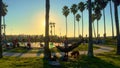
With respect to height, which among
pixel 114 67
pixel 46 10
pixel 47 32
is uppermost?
pixel 46 10

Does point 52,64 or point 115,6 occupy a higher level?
point 115,6

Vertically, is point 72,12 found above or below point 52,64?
above

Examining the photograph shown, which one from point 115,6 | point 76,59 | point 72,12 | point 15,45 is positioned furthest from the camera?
point 72,12

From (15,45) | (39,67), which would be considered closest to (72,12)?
(15,45)

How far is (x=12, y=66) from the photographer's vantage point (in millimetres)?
22062

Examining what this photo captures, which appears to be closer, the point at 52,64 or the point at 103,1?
the point at 52,64

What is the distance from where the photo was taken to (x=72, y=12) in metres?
121

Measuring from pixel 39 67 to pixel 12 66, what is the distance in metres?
2.10

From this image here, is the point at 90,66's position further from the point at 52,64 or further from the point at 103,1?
the point at 103,1

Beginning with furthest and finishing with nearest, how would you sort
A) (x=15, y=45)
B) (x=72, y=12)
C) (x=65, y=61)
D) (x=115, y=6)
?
(x=72, y=12)
(x=15, y=45)
(x=115, y=6)
(x=65, y=61)

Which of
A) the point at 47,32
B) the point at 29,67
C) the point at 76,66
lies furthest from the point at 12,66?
the point at 47,32

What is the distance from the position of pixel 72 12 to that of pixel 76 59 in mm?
93817

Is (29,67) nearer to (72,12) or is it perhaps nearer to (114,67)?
(114,67)

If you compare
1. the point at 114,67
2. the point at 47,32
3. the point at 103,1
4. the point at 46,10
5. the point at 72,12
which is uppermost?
the point at 72,12
